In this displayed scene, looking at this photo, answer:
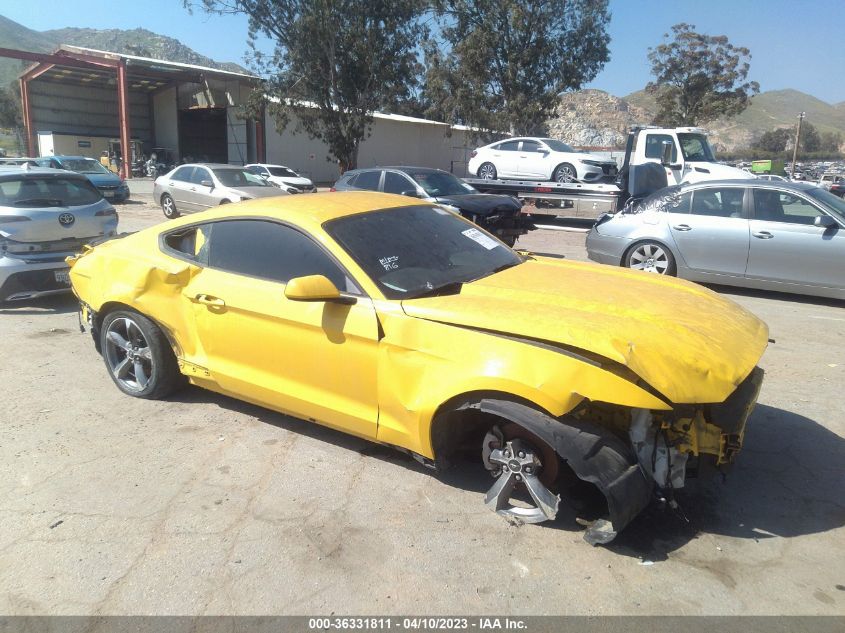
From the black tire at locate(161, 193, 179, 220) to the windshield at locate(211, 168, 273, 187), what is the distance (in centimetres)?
197

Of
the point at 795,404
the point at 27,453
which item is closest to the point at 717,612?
the point at 795,404

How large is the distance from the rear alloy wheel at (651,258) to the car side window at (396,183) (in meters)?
4.44

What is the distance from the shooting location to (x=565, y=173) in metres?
16.6

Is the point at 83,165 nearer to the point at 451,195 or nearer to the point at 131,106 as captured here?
the point at 451,195

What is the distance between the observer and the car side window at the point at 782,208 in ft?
25.6

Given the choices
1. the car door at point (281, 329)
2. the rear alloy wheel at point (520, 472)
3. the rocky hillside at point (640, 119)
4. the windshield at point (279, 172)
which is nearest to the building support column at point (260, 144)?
the windshield at point (279, 172)

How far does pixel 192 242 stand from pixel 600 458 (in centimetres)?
312

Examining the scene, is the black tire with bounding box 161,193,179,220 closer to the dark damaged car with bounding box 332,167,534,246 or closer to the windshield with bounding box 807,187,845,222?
the dark damaged car with bounding box 332,167,534,246

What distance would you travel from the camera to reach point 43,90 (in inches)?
1719

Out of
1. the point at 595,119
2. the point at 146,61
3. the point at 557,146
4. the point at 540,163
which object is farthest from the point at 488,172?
the point at 595,119

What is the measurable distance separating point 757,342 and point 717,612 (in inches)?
57.5

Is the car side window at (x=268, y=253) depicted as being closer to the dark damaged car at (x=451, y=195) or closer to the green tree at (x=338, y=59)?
the dark damaged car at (x=451, y=195)

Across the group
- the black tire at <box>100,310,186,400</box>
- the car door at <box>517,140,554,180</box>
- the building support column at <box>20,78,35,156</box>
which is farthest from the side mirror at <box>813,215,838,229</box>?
the building support column at <box>20,78,35,156</box>

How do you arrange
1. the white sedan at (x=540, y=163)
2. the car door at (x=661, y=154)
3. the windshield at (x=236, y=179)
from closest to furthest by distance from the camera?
the car door at (x=661, y=154)
the windshield at (x=236, y=179)
the white sedan at (x=540, y=163)
